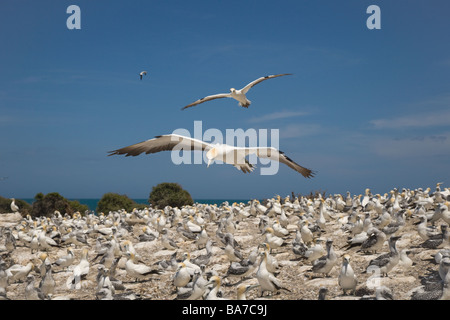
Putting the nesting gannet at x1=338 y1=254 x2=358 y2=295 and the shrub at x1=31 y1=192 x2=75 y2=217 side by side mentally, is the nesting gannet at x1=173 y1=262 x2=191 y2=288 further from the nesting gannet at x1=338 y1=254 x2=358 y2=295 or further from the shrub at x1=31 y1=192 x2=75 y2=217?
the shrub at x1=31 y1=192 x2=75 y2=217

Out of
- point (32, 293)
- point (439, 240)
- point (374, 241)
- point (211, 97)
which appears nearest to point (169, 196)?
point (211, 97)

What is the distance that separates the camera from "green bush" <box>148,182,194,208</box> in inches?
1480

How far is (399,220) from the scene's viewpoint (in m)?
13.4

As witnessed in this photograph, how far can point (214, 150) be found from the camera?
484 inches

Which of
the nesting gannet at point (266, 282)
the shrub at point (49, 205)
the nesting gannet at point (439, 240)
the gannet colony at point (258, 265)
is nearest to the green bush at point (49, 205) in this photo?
the shrub at point (49, 205)

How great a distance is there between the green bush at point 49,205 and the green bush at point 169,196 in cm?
640

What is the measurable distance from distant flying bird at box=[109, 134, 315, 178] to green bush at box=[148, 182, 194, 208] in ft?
80.8

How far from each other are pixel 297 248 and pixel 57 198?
91.8ft

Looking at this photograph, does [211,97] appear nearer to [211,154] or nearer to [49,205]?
[211,154]

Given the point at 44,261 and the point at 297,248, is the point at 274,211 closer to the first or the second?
the point at 297,248

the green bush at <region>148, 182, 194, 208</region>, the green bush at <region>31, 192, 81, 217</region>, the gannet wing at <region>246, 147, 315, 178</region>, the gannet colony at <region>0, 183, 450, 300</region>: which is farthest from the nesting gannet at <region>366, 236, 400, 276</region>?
the green bush at <region>31, 192, 81, 217</region>

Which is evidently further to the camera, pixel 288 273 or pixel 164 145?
pixel 164 145

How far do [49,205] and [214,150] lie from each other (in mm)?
26690

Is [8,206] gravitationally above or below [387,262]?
above
